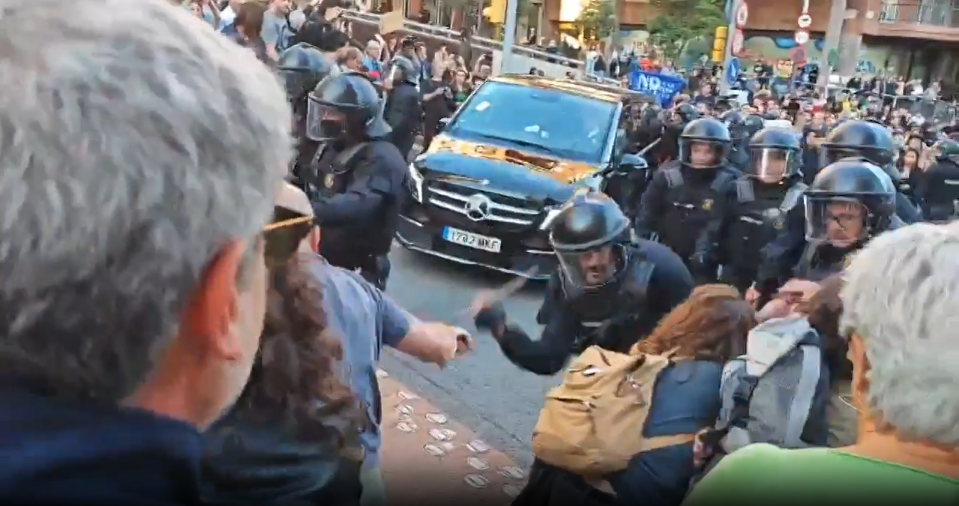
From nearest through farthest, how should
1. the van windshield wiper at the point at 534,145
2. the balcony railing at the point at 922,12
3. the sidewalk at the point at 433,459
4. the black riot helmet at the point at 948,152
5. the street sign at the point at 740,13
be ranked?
the sidewalk at the point at 433,459 < the van windshield wiper at the point at 534,145 < the black riot helmet at the point at 948,152 < the street sign at the point at 740,13 < the balcony railing at the point at 922,12

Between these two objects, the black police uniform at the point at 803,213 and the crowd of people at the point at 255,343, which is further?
the black police uniform at the point at 803,213

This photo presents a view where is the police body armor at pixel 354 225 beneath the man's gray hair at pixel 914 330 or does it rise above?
beneath

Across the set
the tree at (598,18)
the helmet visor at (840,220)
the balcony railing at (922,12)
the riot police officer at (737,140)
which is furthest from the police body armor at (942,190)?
the balcony railing at (922,12)

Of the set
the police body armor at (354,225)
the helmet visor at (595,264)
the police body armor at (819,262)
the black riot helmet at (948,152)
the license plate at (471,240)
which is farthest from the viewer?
the black riot helmet at (948,152)

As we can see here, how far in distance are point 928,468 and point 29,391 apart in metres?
1.00

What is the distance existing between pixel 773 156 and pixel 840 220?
6.17ft

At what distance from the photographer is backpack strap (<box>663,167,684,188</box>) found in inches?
218

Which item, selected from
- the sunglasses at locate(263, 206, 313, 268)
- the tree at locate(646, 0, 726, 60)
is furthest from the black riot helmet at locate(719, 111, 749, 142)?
the tree at locate(646, 0, 726, 60)

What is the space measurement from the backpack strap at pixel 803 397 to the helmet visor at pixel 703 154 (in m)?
3.54

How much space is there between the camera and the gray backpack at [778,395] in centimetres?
209

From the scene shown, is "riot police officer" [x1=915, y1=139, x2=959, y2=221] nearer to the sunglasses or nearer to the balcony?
the sunglasses

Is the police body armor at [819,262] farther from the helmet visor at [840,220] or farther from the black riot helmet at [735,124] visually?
the black riot helmet at [735,124]

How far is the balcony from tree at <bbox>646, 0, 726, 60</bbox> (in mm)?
8128

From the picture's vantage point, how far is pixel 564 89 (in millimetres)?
7793
